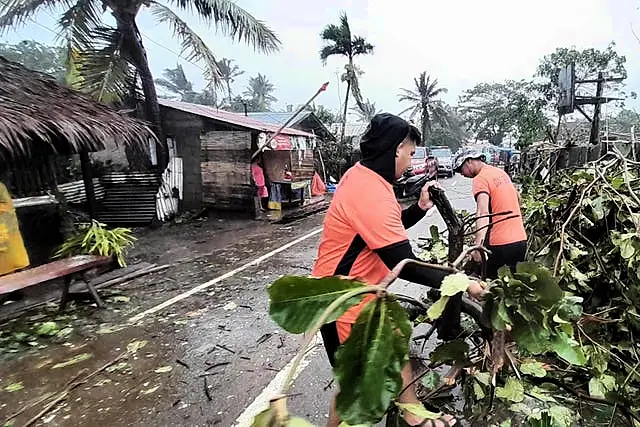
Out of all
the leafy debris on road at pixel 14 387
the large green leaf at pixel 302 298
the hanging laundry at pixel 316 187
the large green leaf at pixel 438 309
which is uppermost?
the large green leaf at pixel 302 298

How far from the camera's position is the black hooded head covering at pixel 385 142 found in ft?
6.71

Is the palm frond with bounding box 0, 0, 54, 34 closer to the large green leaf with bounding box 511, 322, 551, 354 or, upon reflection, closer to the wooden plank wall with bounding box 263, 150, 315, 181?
the wooden plank wall with bounding box 263, 150, 315, 181

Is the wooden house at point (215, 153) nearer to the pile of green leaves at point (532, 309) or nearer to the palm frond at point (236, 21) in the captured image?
the palm frond at point (236, 21)

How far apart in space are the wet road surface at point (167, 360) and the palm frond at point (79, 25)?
676 centimetres

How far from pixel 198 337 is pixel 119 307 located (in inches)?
62.2

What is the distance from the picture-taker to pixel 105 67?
33.2 ft

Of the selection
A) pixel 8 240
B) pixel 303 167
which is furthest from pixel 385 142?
pixel 303 167

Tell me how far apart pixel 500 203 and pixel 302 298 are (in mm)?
3046

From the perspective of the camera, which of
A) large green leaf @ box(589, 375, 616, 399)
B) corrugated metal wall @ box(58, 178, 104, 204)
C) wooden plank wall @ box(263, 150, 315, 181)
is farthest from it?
wooden plank wall @ box(263, 150, 315, 181)

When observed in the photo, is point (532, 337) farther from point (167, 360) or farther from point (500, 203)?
point (167, 360)

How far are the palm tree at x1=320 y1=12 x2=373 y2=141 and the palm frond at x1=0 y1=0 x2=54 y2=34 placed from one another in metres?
14.5

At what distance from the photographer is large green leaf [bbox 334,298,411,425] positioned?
796 mm

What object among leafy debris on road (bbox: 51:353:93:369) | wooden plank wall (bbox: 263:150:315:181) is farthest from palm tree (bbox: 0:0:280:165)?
leafy debris on road (bbox: 51:353:93:369)

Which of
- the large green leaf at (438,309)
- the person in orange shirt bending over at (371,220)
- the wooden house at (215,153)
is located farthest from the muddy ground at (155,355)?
the wooden house at (215,153)
